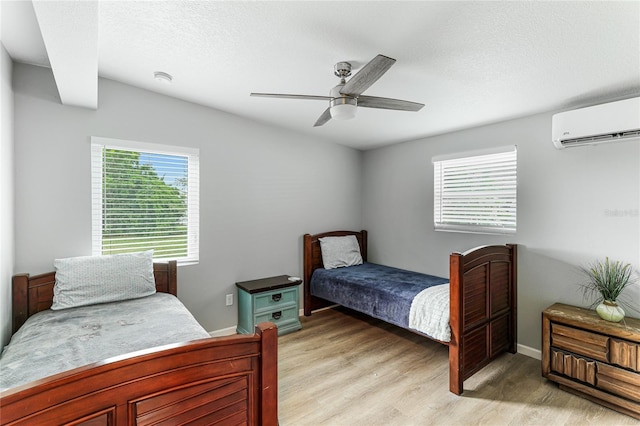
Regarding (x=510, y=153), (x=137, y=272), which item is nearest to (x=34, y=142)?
(x=137, y=272)

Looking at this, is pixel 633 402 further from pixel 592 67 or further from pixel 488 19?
pixel 488 19

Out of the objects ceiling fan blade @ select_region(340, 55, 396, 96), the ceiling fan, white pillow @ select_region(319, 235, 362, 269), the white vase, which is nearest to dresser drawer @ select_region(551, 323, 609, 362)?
the white vase

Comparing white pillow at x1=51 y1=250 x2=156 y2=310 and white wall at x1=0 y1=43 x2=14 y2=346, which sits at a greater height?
white wall at x1=0 y1=43 x2=14 y2=346

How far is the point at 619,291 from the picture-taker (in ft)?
7.38

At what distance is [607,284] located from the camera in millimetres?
2291

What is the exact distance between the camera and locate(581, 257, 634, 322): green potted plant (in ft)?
7.22

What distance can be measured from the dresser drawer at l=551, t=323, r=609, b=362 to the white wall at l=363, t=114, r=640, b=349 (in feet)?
1.43

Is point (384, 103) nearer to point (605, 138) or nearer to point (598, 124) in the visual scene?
point (598, 124)

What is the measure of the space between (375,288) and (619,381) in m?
1.85

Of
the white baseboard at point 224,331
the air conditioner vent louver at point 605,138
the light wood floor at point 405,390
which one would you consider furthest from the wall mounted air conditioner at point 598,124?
the white baseboard at point 224,331

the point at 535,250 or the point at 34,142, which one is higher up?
the point at 34,142

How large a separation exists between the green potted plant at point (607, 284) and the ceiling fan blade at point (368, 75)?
2.40 meters

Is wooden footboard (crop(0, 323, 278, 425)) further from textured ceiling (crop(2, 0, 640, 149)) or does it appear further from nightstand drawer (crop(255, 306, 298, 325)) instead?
nightstand drawer (crop(255, 306, 298, 325))

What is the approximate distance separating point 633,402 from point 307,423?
86.8 inches
